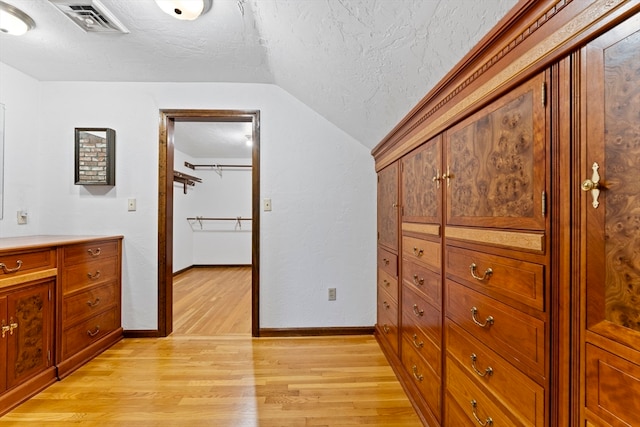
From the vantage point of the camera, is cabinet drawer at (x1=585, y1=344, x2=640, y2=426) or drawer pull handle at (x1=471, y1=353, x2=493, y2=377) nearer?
cabinet drawer at (x1=585, y1=344, x2=640, y2=426)

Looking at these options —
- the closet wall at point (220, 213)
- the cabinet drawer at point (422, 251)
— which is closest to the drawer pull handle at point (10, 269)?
the cabinet drawer at point (422, 251)

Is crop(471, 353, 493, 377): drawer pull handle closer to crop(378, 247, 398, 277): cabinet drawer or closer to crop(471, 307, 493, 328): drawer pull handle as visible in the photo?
crop(471, 307, 493, 328): drawer pull handle

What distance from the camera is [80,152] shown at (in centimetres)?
233

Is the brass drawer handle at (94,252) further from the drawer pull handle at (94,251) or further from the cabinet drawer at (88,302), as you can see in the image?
the cabinet drawer at (88,302)

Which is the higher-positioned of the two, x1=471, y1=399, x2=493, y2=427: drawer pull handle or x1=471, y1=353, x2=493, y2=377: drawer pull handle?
x1=471, y1=353, x2=493, y2=377: drawer pull handle

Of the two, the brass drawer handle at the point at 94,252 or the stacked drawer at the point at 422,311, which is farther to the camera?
the brass drawer handle at the point at 94,252

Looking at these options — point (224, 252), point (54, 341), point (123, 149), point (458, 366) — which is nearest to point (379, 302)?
point (458, 366)

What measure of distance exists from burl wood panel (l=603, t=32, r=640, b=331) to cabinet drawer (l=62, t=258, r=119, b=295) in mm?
2601

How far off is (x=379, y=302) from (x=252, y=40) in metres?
2.17

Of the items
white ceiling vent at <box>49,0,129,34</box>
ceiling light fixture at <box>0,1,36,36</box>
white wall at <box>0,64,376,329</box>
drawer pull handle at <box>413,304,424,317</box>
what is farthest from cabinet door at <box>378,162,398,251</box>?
ceiling light fixture at <box>0,1,36,36</box>

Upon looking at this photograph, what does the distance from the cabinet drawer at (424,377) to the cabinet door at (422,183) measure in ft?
2.39

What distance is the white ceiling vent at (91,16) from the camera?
1519mm

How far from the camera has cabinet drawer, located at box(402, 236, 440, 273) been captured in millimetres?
1294

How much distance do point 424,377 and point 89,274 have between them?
232cm
